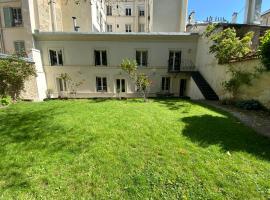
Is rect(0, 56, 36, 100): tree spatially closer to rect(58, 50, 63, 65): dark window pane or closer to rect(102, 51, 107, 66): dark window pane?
rect(58, 50, 63, 65): dark window pane

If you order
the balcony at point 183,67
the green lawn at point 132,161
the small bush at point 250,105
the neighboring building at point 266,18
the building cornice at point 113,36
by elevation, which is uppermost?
the neighboring building at point 266,18

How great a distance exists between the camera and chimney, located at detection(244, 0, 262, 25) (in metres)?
12.7

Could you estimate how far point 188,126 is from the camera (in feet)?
16.3

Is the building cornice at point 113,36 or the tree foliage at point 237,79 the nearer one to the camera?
the tree foliage at point 237,79

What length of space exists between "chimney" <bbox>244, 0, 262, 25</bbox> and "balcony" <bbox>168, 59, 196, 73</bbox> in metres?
5.24

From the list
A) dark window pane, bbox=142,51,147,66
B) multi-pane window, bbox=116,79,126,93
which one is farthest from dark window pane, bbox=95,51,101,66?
dark window pane, bbox=142,51,147,66

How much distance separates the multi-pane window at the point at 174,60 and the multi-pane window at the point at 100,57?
6288mm

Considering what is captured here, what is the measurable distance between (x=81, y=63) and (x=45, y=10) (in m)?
6.47

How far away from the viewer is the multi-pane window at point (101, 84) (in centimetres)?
1578

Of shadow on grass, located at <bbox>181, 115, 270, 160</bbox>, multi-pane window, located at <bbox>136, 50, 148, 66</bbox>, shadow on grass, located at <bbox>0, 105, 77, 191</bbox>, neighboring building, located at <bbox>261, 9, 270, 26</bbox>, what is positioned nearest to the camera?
shadow on grass, located at <bbox>0, 105, 77, 191</bbox>

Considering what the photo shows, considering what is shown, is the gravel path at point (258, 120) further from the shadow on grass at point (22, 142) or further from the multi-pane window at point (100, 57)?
the multi-pane window at point (100, 57)

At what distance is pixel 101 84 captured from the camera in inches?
623

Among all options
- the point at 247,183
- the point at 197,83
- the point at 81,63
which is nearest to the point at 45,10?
the point at 81,63

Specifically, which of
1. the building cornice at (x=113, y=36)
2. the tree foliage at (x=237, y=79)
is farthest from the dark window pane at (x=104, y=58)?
the tree foliage at (x=237, y=79)
